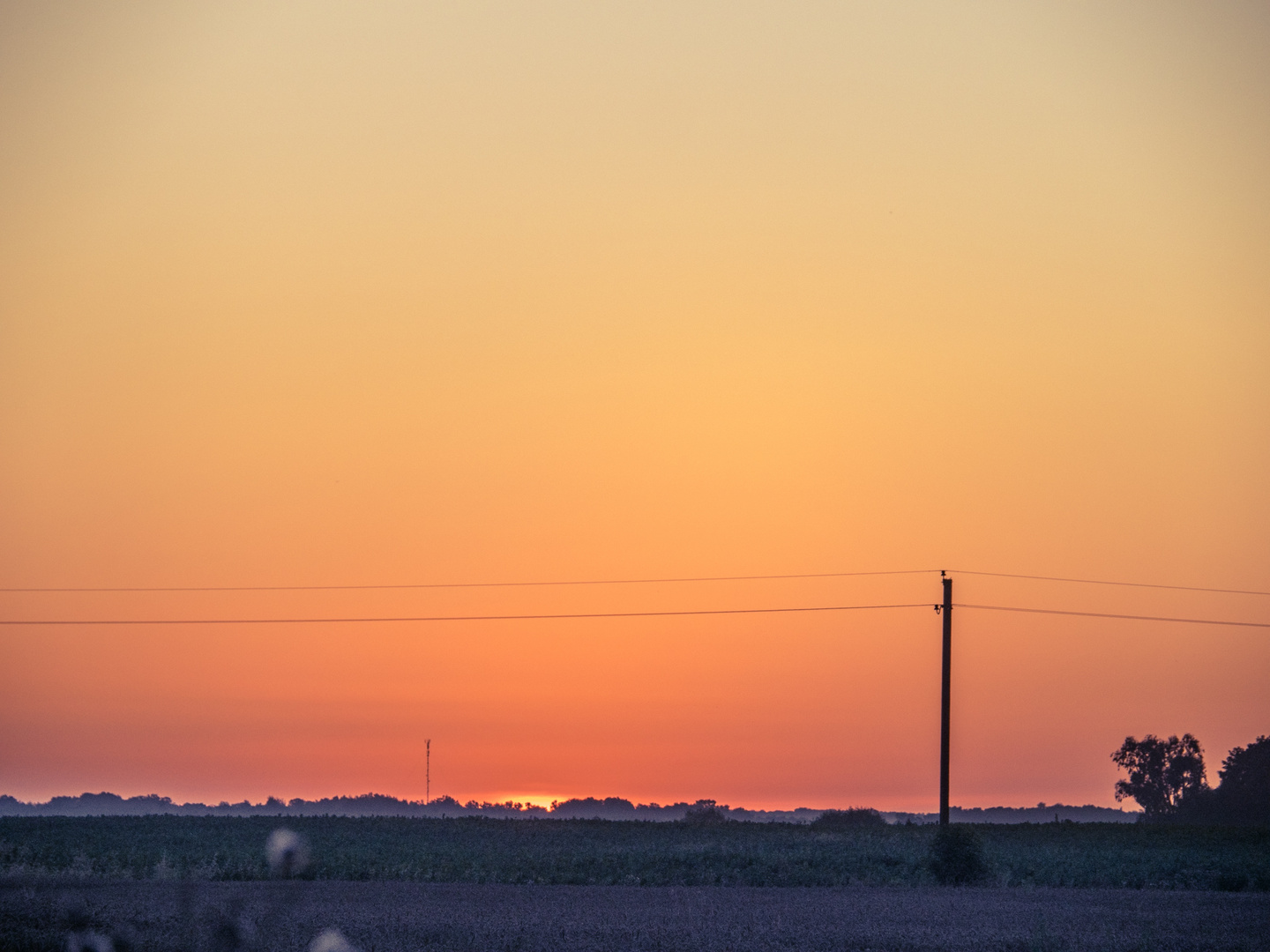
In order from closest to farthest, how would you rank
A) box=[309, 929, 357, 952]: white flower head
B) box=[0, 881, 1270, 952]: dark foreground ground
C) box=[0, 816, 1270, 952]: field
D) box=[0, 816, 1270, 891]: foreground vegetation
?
box=[309, 929, 357, 952]: white flower head < box=[0, 881, 1270, 952]: dark foreground ground < box=[0, 816, 1270, 952]: field < box=[0, 816, 1270, 891]: foreground vegetation

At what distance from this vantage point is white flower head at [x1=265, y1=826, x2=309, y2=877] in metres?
43.5

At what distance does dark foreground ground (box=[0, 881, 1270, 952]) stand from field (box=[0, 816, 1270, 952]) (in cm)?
9

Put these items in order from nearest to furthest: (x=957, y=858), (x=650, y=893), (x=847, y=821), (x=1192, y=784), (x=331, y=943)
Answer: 1. (x=331, y=943)
2. (x=650, y=893)
3. (x=957, y=858)
4. (x=847, y=821)
5. (x=1192, y=784)

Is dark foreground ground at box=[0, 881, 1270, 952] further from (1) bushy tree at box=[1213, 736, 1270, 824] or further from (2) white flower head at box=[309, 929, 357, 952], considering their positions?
(1) bushy tree at box=[1213, 736, 1270, 824]

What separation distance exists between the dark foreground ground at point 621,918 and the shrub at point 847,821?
111ft

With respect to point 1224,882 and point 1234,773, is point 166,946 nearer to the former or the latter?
point 1224,882

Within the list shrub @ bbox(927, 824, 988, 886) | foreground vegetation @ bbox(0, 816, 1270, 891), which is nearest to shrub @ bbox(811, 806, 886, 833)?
foreground vegetation @ bbox(0, 816, 1270, 891)

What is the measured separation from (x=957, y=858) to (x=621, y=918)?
624 inches

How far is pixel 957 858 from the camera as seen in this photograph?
41438mm

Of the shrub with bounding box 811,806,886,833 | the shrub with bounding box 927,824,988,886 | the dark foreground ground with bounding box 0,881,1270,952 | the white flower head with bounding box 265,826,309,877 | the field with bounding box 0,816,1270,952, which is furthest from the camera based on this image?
the shrub with bounding box 811,806,886,833

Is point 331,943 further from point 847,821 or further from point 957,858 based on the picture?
point 847,821

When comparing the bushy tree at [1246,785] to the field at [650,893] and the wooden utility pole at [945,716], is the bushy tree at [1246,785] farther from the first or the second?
the wooden utility pole at [945,716]

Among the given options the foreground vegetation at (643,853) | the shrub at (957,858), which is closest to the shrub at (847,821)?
the foreground vegetation at (643,853)

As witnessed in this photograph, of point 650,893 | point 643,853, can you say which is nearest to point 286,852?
point 643,853
